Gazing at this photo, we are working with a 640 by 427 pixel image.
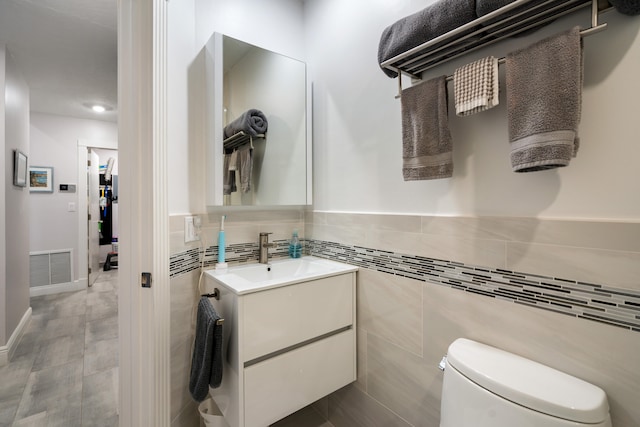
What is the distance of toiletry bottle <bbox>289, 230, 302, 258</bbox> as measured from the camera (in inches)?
69.9

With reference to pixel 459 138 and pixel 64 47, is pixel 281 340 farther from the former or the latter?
pixel 64 47

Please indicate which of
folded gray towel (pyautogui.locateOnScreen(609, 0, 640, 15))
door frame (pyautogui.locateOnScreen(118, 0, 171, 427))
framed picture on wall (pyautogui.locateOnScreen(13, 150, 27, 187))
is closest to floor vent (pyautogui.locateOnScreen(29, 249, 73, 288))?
framed picture on wall (pyautogui.locateOnScreen(13, 150, 27, 187))

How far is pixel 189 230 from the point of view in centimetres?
137

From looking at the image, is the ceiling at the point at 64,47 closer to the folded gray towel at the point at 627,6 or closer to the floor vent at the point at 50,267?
the floor vent at the point at 50,267

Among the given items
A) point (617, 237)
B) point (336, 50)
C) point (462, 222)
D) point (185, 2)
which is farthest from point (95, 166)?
point (617, 237)

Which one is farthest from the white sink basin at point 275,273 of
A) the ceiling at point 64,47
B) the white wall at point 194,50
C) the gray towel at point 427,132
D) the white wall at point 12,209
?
the white wall at point 12,209

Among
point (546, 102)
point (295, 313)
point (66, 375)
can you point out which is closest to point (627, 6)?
point (546, 102)

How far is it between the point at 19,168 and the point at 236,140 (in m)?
2.33

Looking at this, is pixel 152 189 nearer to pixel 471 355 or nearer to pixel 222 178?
pixel 222 178

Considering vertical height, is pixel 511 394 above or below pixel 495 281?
below

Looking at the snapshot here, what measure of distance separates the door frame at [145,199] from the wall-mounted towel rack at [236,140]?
34 centimetres

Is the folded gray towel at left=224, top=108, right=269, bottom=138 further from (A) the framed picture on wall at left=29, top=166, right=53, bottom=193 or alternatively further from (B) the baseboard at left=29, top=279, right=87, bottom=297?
(B) the baseboard at left=29, top=279, right=87, bottom=297

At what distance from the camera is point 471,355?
0.94 metres

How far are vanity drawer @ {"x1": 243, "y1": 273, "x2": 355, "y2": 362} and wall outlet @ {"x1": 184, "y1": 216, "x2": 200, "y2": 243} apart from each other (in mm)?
458
